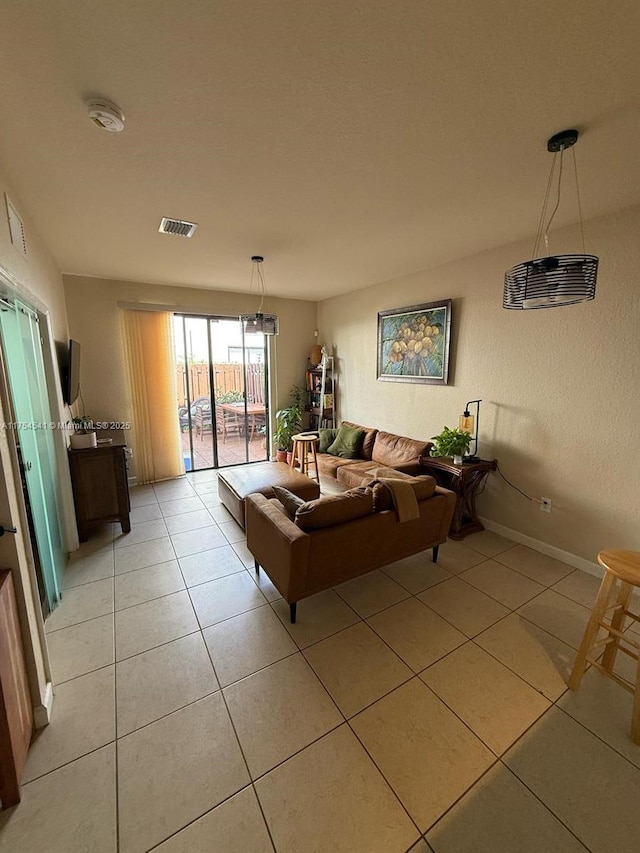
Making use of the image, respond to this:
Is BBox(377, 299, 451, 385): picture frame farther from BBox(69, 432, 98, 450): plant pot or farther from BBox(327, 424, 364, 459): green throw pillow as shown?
BBox(69, 432, 98, 450): plant pot

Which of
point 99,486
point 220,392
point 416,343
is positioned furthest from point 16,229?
point 416,343

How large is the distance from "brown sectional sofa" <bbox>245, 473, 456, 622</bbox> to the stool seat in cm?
103

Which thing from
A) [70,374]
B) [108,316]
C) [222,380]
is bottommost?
[222,380]

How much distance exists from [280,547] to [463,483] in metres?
1.86

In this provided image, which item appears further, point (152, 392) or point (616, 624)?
point (152, 392)

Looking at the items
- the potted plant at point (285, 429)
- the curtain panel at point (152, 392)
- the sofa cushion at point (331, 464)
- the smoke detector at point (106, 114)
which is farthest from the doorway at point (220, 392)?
the smoke detector at point (106, 114)

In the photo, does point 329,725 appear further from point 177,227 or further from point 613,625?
point 177,227

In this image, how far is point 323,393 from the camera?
17.3 ft

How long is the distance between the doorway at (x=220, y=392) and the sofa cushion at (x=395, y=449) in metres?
2.19

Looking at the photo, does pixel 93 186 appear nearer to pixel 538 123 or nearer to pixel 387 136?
pixel 387 136

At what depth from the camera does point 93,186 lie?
1963 millimetres

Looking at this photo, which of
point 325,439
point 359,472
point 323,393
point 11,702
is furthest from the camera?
point 323,393

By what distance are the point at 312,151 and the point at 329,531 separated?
203 cm

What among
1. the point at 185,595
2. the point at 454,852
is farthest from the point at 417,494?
the point at 185,595
